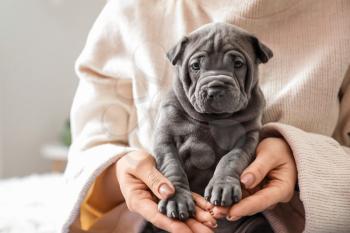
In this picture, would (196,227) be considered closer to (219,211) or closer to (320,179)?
(219,211)

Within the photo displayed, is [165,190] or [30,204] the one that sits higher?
[165,190]

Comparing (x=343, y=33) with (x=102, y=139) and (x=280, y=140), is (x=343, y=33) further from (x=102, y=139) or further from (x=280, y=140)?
(x=102, y=139)

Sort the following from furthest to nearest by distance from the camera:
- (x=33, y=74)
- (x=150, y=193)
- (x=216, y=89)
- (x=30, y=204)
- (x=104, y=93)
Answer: (x=33, y=74), (x=30, y=204), (x=104, y=93), (x=150, y=193), (x=216, y=89)

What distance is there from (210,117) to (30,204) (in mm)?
567

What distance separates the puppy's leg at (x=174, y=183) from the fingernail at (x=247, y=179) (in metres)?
0.05

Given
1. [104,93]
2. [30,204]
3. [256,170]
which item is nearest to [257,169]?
[256,170]

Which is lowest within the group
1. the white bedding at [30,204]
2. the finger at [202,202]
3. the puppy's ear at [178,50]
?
the white bedding at [30,204]

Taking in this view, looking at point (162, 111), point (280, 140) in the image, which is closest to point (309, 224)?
point (280, 140)

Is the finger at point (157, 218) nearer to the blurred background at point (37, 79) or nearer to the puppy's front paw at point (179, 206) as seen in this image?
the puppy's front paw at point (179, 206)

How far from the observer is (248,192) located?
1.57ft

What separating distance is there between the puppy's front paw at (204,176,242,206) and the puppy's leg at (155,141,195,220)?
2cm

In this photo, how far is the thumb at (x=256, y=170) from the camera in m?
0.44

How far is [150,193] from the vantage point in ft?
1.68

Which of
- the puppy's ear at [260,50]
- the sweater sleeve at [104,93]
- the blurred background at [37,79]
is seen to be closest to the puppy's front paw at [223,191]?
the puppy's ear at [260,50]
